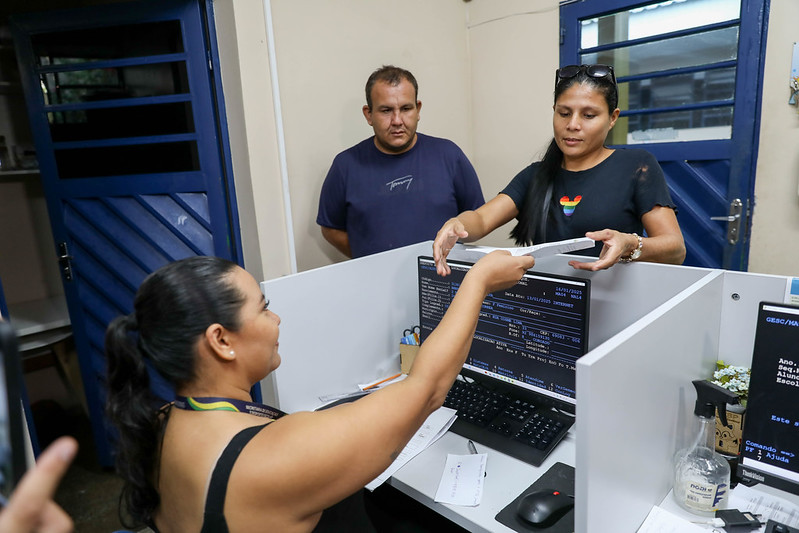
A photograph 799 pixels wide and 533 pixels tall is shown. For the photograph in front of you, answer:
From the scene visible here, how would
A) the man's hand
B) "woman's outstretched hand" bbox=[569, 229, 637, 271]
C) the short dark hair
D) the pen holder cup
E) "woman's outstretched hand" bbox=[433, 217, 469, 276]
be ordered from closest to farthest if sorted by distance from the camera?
the man's hand
"woman's outstretched hand" bbox=[569, 229, 637, 271]
"woman's outstretched hand" bbox=[433, 217, 469, 276]
the pen holder cup
the short dark hair

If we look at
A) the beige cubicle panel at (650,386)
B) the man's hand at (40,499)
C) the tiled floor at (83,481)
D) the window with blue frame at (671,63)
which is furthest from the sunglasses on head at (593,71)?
the tiled floor at (83,481)

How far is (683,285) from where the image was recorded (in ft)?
3.81

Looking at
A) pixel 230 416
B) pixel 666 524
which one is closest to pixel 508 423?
pixel 666 524

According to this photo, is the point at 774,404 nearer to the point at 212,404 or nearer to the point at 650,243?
the point at 650,243

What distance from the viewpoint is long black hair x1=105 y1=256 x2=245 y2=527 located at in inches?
35.8

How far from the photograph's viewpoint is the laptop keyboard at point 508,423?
3.89 feet

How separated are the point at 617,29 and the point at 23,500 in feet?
10.5

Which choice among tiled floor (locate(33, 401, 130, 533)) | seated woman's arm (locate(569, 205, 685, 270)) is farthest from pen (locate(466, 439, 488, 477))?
tiled floor (locate(33, 401, 130, 533))

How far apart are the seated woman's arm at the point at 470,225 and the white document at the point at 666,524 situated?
72cm

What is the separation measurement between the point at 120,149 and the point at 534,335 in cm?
226

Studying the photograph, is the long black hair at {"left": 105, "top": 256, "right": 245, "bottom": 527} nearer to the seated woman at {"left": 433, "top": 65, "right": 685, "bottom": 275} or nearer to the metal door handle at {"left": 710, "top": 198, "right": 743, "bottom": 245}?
the seated woman at {"left": 433, "top": 65, "right": 685, "bottom": 275}

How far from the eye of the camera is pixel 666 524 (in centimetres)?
94

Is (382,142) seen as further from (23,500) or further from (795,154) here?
(23,500)

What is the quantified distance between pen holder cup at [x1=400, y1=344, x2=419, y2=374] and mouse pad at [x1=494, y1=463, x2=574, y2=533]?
0.59 meters
